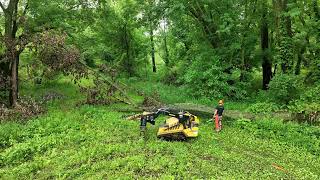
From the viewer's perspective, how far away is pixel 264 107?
17766mm

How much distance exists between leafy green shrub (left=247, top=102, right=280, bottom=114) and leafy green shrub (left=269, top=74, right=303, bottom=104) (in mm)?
522

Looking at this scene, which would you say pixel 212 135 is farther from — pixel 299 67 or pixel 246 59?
pixel 246 59

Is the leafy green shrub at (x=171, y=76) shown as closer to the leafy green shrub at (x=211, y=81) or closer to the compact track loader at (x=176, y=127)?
the leafy green shrub at (x=211, y=81)

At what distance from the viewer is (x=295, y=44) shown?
19.0 m

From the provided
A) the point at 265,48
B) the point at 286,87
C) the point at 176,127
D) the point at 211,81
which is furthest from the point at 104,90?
the point at 265,48

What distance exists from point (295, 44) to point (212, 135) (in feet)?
27.0

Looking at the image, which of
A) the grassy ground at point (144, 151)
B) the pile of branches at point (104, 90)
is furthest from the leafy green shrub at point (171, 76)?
the grassy ground at point (144, 151)

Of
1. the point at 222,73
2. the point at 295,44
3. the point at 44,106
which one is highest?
the point at 295,44

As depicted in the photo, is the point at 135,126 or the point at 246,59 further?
the point at 246,59

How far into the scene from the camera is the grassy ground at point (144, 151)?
36.1 feet

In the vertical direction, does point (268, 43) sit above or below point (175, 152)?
above

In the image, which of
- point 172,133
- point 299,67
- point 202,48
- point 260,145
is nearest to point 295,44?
point 299,67

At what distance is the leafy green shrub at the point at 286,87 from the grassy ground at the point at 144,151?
2.96 meters

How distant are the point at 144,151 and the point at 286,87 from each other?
8902mm
